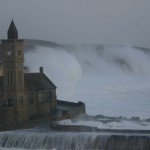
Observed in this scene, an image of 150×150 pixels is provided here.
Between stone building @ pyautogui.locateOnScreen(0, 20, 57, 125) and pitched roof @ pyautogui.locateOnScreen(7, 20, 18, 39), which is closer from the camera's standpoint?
stone building @ pyautogui.locateOnScreen(0, 20, 57, 125)

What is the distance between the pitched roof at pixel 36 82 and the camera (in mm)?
50781

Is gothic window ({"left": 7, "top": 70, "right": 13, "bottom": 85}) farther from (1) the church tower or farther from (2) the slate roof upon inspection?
(2) the slate roof

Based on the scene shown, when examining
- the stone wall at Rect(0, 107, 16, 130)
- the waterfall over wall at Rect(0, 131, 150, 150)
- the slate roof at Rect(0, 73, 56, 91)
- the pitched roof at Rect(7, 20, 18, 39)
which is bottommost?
the waterfall over wall at Rect(0, 131, 150, 150)

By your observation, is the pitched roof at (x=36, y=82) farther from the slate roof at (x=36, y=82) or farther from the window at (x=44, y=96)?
the window at (x=44, y=96)

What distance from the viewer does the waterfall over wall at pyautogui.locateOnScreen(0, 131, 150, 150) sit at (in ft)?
129

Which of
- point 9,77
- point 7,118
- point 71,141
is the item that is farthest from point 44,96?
point 71,141

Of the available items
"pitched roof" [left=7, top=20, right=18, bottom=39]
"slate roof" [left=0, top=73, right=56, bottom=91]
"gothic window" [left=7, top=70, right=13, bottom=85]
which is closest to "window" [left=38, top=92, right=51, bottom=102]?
"slate roof" [left=0, top=73, right=56, bottom=91]

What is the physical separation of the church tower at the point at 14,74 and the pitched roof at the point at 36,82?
1470 mm

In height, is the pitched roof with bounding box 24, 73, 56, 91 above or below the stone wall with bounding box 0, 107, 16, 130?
above

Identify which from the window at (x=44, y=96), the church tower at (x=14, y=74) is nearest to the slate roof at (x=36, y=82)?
the window at (x=44, y=96)

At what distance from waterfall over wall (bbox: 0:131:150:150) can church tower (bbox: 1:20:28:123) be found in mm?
4752

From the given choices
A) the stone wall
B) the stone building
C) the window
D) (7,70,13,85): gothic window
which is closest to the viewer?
the stone wall

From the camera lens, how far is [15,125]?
153 ft

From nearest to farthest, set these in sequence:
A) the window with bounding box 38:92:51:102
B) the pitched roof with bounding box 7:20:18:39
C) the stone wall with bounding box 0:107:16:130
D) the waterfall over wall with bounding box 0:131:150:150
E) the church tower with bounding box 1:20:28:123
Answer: the waterfall over wall with bounding box 0:131:150:150 → the stone wall with bounding box 0:107:16:130 → the church tower with bounding box 1:20:28:123 → the pitched roof with bounding box 7:20:18:39 → the window with bounding box 38:92:51:102
